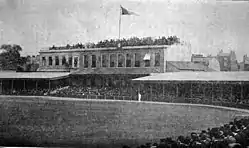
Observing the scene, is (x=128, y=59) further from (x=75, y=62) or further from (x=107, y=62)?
(x=75, y=62)

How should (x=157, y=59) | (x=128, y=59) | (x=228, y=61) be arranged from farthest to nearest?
(x=128, y=59)
(x=157, y=59)
(x=228, y=61)

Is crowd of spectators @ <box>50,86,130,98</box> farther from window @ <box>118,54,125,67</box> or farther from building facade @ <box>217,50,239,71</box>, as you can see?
building facade @ <box>217,50,239,71</box>

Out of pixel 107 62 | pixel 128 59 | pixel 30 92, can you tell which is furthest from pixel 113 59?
pixel 30 92

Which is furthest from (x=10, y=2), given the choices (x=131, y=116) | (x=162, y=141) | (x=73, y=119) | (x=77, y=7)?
(x=162, y=141)

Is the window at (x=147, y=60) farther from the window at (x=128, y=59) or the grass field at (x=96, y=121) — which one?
the grass field at (x=96, y=121)

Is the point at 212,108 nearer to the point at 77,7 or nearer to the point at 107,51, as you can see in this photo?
the point at 107,51

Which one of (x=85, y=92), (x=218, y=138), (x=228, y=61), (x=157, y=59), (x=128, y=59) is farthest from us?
(x=85, y=92)
